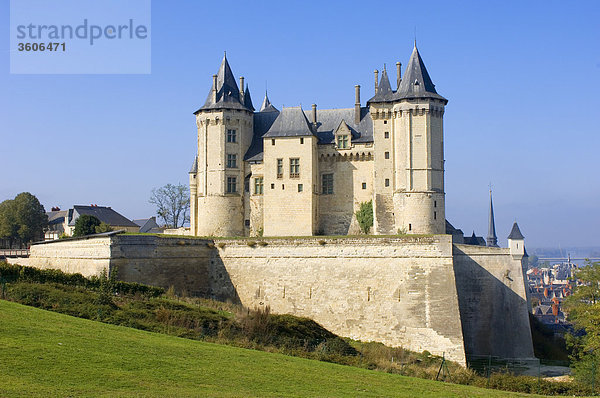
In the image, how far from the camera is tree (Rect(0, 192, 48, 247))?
66938 mm

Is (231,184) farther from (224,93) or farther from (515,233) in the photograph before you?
(515,233)

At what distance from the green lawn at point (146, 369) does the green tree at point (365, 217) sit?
23212 millimetres

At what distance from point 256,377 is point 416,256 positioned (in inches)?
757

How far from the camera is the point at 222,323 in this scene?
25297 millimetres

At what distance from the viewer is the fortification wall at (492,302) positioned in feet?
116

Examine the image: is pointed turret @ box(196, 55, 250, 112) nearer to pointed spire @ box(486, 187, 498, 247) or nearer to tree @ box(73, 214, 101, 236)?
tree @ box(73, 214, 101, 236)

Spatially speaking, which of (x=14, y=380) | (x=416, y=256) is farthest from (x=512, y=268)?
(x=14, y=380)

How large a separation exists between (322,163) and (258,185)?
4.84 m

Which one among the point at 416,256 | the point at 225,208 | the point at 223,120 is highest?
the point at 223,120

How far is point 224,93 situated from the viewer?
46188 mm

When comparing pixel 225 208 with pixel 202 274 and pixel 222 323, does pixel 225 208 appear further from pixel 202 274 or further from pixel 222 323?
pixel 222 323

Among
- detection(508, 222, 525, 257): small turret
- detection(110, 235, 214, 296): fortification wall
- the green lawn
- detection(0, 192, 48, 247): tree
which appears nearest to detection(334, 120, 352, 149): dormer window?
detection(110, 235, 214, 296): fortification wall

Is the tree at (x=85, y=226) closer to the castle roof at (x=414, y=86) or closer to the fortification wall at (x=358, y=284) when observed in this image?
the fortification wall at (x=358, y=284)

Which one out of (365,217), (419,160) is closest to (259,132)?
(365,217)
